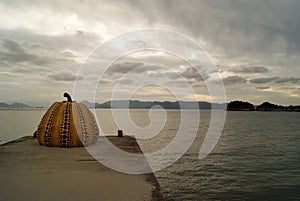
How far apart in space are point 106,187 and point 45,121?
8.19 metres

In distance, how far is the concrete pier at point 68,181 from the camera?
6.21 meters

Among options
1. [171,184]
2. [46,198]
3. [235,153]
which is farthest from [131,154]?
[235,153]

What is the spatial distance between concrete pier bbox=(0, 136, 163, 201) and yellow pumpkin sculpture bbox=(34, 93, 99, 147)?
266 centimetres

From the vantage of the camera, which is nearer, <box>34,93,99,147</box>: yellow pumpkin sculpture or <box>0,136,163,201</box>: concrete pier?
<box>0,136,163,201</box>: concrete pier

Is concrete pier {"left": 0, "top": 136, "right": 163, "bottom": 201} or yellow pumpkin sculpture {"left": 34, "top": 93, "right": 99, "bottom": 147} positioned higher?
yellow pumpkin sculpture {"left": 34, "top": 93, "right": 99, "bottom": 147}

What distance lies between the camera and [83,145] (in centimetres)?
1383

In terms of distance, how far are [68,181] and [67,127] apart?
21.3ft

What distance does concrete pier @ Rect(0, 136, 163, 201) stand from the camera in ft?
20.4

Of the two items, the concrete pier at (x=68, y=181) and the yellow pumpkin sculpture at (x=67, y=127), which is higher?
the yellow pumpkin sculpture at (x=67, y=127)

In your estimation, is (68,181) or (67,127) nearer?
(68,181)

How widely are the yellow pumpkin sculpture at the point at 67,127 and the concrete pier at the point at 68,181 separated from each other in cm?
266

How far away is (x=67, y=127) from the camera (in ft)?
44.5

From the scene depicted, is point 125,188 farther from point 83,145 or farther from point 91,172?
point 83,145

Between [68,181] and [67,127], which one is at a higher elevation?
[67,127]
